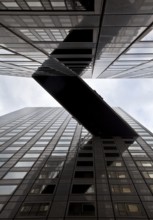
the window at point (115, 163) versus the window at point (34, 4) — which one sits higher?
the window at point (34, 4)

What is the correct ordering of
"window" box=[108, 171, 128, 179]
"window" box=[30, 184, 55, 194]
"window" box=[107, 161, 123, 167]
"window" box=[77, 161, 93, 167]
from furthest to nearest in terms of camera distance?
"window" box=[77, 161, 93, 167] < "window" box=[107, 161, 123, 167] < "window" box=[108, 171, 128, 179] < "window" box=[30, 184, 55, 194]

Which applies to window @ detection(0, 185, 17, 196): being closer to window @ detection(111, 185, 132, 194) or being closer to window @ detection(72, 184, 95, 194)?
window @ detection(72, 184, 95, 194)

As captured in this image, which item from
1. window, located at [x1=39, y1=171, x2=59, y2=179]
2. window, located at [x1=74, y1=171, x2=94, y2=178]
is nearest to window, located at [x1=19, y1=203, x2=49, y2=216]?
window, located at [x1=39, y1=171, x2=59, y2=179]

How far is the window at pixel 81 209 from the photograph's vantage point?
648 inches

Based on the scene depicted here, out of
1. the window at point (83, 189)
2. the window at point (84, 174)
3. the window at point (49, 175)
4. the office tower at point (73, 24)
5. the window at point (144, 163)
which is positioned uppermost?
the office tower at point (73, 24)

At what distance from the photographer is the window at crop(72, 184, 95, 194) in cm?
1997

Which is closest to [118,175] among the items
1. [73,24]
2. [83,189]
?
[83,189]

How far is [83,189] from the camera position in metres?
20.4

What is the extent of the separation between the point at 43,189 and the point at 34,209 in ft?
11.2

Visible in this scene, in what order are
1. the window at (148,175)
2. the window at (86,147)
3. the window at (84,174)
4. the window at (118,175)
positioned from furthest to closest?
the window at (86,147) → the window at (84,174) → the window at (118,175) → the window at (148,175)

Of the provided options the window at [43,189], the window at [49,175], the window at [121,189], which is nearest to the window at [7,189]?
the window at [43,189]

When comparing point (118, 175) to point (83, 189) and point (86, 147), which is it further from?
point (86, 147)

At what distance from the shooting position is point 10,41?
15.6 m

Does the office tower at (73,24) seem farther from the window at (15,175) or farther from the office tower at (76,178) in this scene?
the window at (15,175)
